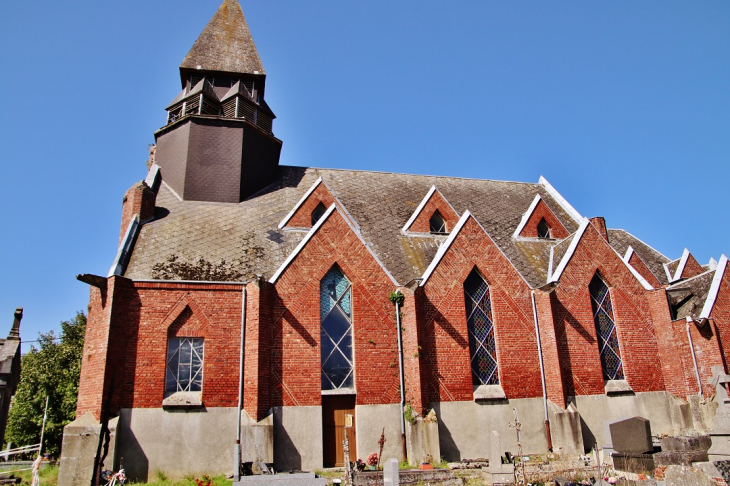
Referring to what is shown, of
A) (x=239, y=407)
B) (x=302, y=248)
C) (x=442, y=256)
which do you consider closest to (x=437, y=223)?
(x=442, y=256)

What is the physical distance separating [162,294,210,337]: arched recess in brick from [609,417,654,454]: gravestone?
Answer: 11.5 m

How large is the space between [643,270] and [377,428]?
44.0 feet

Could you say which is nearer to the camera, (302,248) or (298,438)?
(298,438)

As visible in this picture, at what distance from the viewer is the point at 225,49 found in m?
25.0

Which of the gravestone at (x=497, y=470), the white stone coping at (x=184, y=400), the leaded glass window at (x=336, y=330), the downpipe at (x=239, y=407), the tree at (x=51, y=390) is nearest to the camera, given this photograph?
the gravestone at (x=497, y=470)

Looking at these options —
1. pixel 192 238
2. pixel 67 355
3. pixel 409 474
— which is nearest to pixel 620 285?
pixel 409 474

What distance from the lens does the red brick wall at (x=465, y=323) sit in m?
17.7

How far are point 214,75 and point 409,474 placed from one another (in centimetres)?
1850

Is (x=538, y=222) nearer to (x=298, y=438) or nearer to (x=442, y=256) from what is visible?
(x=442, y=256)

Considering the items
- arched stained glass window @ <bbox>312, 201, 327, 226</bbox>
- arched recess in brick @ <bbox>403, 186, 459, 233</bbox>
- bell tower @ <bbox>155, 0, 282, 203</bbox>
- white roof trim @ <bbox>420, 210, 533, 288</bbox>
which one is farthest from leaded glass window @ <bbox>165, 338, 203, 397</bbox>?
arched recess in brick @ <bbox>403, 186, 459, 233</bbox>

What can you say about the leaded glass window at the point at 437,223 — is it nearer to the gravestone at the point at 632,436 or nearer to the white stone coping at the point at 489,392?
the white stone coping at the point at 489,392

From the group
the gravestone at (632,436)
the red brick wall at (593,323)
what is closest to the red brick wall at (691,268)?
the red brick wall at (593,323)

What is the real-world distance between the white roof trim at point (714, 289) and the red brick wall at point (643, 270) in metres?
2.19

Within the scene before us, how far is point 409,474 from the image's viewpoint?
13047 mm
